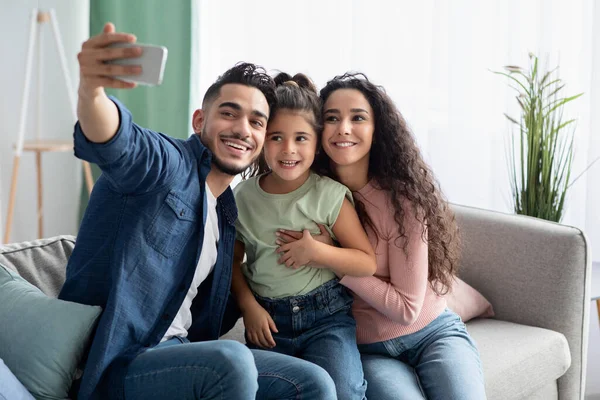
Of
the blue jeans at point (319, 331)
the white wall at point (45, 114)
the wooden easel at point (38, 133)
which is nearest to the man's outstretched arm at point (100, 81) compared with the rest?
the blue jeans at point (319, 331)

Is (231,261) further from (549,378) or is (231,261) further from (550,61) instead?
(550,61)

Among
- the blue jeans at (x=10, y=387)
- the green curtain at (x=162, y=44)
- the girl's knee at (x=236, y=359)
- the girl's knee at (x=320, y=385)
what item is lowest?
the girl's knee at (x=320, y=385)

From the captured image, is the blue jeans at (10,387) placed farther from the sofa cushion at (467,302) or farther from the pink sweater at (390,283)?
the sofa cushion at (467,302)

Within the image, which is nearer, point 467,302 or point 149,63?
point 149,63

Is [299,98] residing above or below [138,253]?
above

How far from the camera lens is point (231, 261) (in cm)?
174

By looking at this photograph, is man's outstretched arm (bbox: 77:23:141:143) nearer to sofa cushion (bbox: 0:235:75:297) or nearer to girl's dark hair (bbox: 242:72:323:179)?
girl's dark hair (bbox: 242:72:323:179)

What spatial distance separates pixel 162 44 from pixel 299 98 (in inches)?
92.7

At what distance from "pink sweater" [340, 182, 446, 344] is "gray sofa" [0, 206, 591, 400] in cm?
32

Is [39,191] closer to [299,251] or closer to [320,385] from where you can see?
[299,251]

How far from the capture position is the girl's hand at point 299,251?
1.70 metres

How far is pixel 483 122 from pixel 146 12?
6.03 ft

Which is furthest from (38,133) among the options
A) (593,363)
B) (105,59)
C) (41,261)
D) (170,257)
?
(105,59)

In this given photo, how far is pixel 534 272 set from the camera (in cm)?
229
